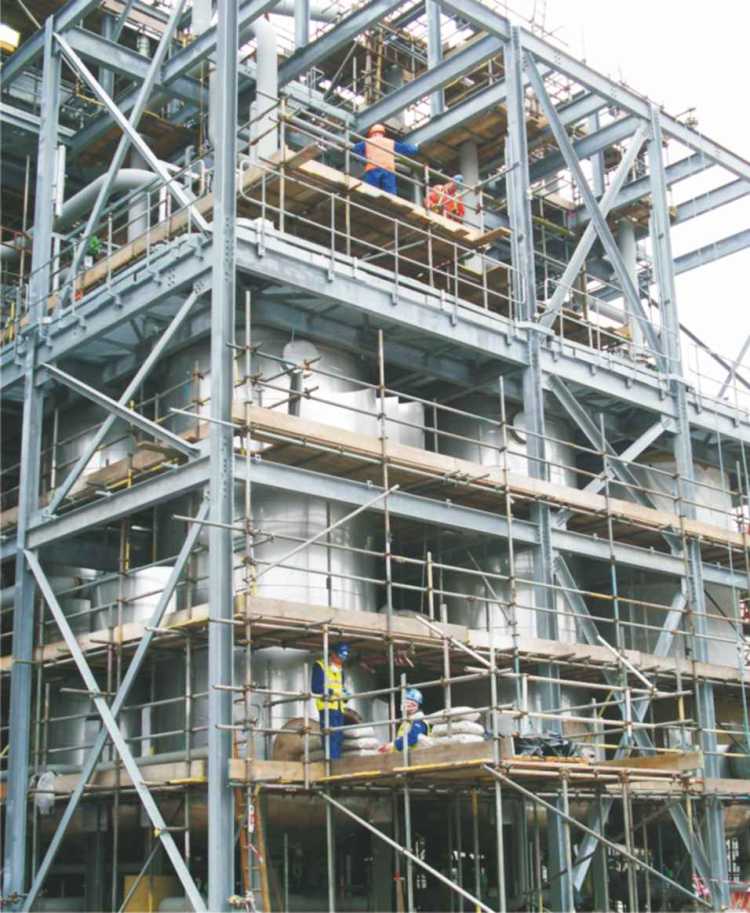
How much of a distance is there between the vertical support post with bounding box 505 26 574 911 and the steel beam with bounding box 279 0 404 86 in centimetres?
263

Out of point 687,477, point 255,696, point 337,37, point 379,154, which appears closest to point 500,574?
point 687,477

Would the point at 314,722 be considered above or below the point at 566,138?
below

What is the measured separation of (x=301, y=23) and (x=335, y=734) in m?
16.9

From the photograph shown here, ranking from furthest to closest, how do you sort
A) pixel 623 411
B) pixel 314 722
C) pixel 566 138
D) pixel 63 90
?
pixel 63 90 < pixel 623 411 < pixel 566 138 < pixel 314 722

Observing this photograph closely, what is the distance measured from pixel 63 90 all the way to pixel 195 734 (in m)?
17.7

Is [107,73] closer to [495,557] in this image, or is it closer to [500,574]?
[495,557]

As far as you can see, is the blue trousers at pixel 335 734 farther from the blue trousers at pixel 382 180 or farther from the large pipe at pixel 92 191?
the large pipe at pixel 92 191

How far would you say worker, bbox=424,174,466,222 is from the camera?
26.3 m

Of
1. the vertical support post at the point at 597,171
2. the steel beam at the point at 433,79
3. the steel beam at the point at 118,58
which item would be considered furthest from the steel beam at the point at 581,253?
the steel beam at the point at 118,58

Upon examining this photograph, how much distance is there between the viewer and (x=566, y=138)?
86.4 feet

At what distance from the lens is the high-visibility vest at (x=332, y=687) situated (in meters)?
18.6

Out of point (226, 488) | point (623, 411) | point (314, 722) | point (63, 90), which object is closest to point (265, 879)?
point (314, 722)

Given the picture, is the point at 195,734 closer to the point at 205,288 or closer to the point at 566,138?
the point at 205,288

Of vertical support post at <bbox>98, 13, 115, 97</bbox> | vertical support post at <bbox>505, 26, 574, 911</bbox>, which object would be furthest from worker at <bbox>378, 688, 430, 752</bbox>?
vertical support post at <bbox>98, 13, 115, 97</bbox>
